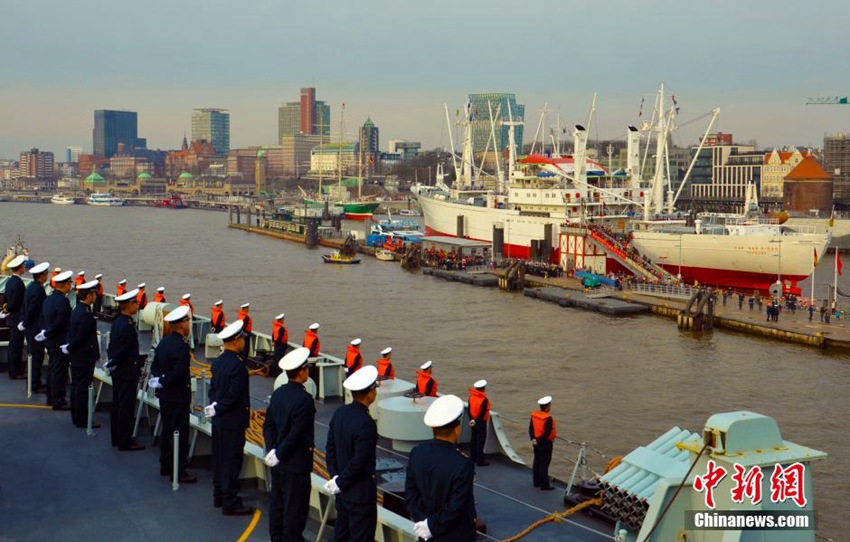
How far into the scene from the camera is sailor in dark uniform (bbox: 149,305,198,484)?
7.04 m

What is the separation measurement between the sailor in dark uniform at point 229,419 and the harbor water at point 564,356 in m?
9.85

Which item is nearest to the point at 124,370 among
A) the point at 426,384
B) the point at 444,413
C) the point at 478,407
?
the point at 478,407

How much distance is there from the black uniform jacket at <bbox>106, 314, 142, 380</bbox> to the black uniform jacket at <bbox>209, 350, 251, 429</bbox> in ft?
5.26

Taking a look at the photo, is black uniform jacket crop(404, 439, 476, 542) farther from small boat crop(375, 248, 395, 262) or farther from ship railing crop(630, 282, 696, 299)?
small boat crop(375, 248, 395, 262)

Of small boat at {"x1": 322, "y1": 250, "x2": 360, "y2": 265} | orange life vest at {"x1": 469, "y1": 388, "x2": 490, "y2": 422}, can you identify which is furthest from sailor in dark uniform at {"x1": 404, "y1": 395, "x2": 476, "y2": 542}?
small boat at {"x1": 322, "y1": 250, "x2": 360, "y2": 265}

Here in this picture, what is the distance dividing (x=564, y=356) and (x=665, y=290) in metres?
13.3

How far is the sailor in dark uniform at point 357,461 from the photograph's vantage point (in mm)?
5086

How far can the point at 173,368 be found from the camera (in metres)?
7.04

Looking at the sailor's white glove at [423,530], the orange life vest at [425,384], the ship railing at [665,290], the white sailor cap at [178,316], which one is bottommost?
the ship railing at [665,290]

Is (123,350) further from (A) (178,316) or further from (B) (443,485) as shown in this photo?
(B) (443,485)

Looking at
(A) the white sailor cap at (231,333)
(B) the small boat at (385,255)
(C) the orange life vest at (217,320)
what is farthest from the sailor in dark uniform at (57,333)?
(B) the small boat at (385,255)

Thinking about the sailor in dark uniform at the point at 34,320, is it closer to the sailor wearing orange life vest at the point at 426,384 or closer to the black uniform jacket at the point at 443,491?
the sailor wearing orange life vest at the point at 426,384

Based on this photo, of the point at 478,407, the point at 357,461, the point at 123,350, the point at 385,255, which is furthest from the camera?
the point at 385,255

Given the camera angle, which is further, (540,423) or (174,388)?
(540,423)
